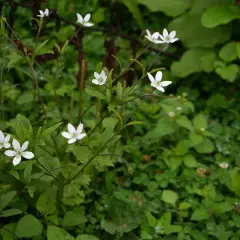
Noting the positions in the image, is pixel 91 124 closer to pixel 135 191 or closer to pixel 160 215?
pixel 135 191

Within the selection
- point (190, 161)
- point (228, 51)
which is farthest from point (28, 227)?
point (228, 51)

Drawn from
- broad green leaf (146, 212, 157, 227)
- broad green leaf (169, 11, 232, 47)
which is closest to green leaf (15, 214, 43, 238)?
broad green leaf (146, 212, 157, 227)

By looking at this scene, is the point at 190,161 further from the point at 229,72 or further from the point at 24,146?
the point at 24,146

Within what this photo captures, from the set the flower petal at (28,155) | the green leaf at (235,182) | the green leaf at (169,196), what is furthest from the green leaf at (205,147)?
the flower petal at (28,155)

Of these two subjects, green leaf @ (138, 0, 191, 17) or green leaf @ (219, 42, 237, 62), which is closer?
green leaf @ (219, 42, 237, 62)

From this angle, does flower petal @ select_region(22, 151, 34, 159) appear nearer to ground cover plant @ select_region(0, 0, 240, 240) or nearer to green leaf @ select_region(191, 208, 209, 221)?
ground cover plant @ select_region(0, 0, 240, 240)

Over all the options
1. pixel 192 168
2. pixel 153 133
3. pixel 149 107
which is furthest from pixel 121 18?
pixel 192 168

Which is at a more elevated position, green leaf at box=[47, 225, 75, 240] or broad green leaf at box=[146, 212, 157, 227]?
green leaf at box=[47, 225, 75, 240]

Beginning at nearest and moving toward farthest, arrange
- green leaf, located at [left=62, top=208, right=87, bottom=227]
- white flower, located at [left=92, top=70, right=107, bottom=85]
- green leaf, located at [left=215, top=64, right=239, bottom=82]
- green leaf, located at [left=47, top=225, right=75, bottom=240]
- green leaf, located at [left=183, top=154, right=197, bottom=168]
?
white flower, located at [left=92, top=70, right=107, bottom=85] < green leaf, located at [left=47, top=225, right=75, bottom=240] < green leaf, located at [left=62, top=208, right=87, bottom=227] < green leaf, located at [left=183, top=154, right=197, bottom=168] < green leaf, located at [left=215, top=64, right=239, bottom=82]
